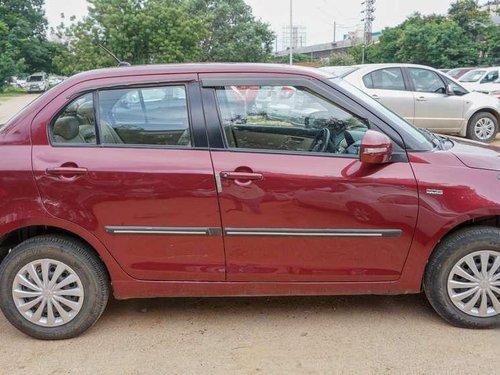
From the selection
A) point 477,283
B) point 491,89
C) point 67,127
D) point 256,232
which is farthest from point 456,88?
point 67,127

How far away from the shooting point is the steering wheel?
9.87 ft

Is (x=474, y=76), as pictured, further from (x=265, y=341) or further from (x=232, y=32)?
(x=232, y=32)

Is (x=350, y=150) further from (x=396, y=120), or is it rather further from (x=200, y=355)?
(x=200, y=355)

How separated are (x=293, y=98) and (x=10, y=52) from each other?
5112 centimetres

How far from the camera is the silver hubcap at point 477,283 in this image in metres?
2.93

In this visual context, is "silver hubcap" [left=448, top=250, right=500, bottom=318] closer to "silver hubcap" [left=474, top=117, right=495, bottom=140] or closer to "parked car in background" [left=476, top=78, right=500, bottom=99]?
"silver hubcap" [left=474, top=117, right=495, bottom=140]

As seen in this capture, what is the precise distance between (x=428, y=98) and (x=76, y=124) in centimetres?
729

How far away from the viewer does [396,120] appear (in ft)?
10.2

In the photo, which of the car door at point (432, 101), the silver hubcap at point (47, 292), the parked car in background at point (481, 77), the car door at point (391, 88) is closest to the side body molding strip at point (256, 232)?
the silver hubcap at point (47, 292)

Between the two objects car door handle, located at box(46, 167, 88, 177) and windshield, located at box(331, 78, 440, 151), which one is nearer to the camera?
car door handle, located at box(46, 167, 88, 177)

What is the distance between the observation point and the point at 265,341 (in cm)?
295

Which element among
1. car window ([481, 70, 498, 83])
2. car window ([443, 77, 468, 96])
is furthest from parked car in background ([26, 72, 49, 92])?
car window ([443, 77, 468, 96])

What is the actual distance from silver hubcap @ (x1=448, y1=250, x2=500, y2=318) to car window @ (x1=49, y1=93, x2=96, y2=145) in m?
2.40

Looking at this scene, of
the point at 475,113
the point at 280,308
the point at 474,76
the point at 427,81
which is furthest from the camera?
the point at 474,76
